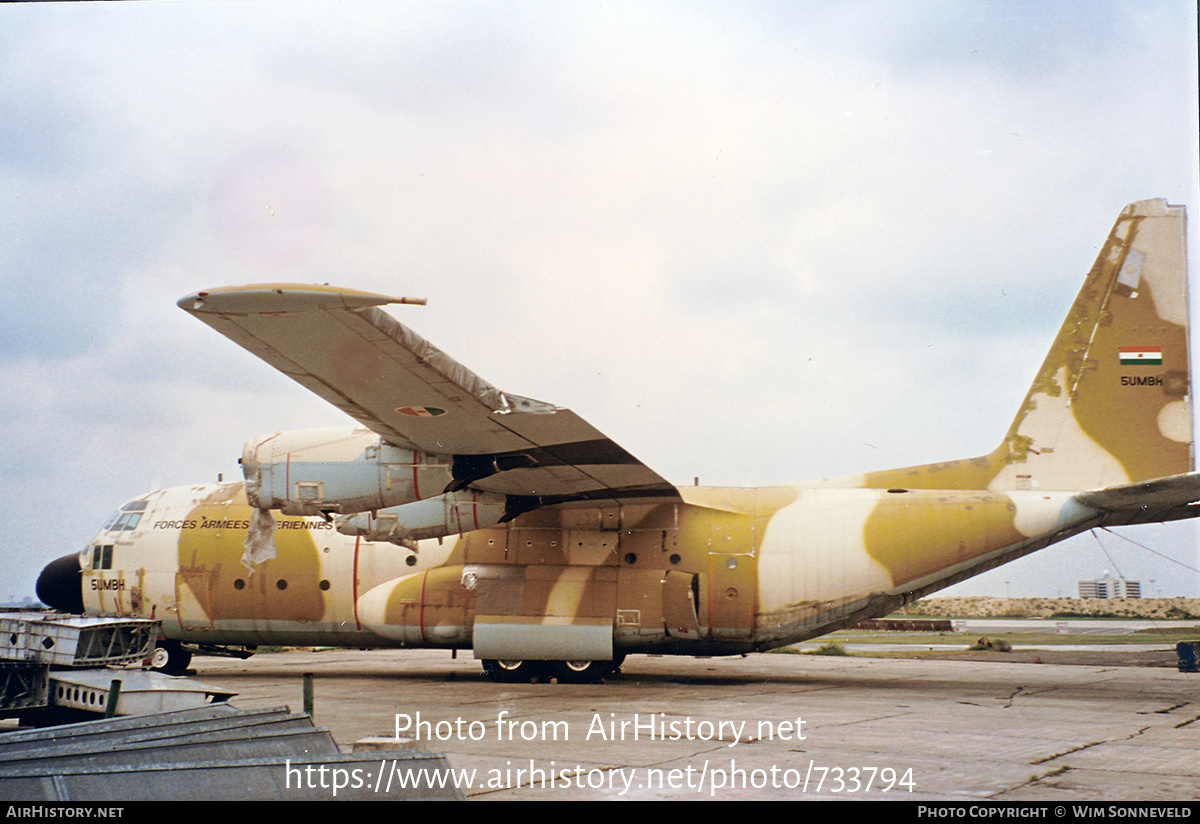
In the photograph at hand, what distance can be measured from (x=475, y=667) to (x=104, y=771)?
13158mm

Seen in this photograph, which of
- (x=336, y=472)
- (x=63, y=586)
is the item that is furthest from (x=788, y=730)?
(x=63, y=586)

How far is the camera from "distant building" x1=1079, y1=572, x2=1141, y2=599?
43.0 ft

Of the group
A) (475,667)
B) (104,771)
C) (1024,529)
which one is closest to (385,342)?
(104,771)

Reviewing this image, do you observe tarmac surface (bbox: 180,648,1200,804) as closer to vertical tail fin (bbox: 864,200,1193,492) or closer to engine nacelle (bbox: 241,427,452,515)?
engine nacelle (bbox: 241,427,452,515)

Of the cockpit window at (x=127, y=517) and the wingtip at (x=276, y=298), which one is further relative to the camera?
the cockpit window at (x=127, y=517)

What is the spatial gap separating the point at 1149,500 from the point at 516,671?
935 cm

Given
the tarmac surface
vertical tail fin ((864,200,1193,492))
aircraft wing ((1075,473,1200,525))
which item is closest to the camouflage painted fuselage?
aircraft wing ((1075,473,1200,525))

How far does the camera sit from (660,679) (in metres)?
14.7

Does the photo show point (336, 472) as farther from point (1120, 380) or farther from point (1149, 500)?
point (1120, 380)

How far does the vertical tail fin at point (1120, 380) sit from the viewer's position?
12.9 metres

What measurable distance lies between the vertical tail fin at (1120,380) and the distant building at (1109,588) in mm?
1548

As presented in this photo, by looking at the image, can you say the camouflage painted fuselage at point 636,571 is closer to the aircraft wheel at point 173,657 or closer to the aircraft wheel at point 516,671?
the aircraft wheel at point 173,657

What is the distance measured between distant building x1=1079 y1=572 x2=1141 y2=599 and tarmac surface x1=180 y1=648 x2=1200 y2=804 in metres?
1.40

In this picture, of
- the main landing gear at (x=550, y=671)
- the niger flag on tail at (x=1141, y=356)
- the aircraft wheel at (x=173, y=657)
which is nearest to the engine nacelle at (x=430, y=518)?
the main landing gear at (x=550, y=671)
